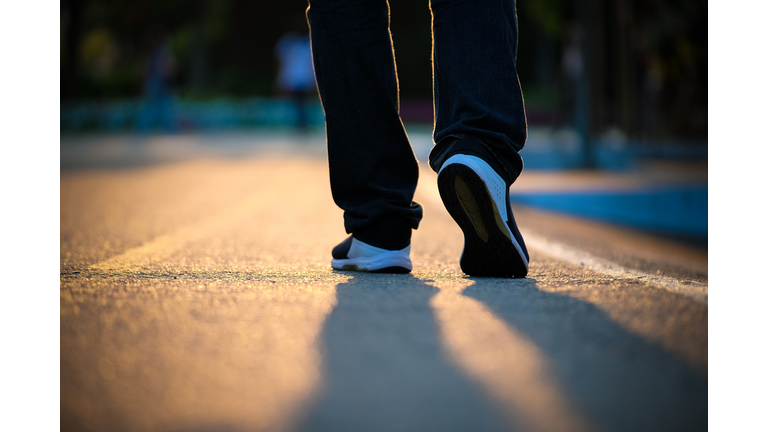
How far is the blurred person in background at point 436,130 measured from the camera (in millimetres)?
1434

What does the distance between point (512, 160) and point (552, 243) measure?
0.86 m

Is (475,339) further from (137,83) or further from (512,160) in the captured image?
(137,83)

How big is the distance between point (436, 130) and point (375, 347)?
74 centimetres

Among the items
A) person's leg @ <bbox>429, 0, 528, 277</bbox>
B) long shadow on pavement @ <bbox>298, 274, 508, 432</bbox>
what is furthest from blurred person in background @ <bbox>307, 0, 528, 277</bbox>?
long shadow on pavement @ <bbox>298, 274, 508, 432</bbox>

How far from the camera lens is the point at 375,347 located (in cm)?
94

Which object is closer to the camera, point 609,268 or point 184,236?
point 609,268

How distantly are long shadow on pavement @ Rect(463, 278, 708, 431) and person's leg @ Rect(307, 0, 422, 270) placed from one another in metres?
0.52

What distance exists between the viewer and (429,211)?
3230 mm

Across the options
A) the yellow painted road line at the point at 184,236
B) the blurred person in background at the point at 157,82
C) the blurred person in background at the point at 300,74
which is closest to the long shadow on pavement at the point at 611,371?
the yellow painted road line at the point at 184,236

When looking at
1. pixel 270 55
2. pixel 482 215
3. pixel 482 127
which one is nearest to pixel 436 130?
pixel 482 127

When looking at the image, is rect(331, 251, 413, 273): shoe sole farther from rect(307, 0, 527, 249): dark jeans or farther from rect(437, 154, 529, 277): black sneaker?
rect(437, 154, 529, 277): black sneaker

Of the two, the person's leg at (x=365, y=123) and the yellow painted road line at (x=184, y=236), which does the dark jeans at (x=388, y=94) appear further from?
the yellow painted road line at (x=184, y=236)

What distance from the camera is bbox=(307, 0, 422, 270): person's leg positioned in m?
1.60

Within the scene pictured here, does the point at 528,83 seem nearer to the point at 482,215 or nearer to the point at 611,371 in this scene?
the point at 482,215
